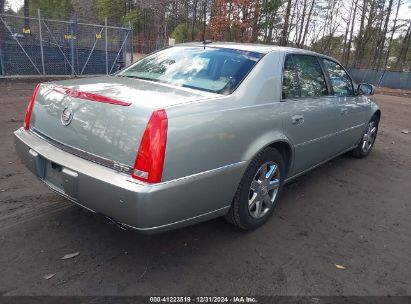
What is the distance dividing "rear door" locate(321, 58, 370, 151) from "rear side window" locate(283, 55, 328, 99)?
0.87 feet

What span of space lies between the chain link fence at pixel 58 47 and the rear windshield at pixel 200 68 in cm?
1067

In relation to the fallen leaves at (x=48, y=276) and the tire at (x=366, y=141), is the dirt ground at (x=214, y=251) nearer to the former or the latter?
the fallen leaves at (x=48, y=276)

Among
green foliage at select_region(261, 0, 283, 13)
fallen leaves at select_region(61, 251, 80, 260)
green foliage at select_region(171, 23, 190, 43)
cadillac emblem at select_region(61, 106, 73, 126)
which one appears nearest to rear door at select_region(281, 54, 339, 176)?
cadillac emblem at select_region(61, 106, 73, 126)

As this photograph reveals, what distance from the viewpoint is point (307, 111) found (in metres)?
3.73

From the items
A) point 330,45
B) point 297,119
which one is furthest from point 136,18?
Result: point 297,119

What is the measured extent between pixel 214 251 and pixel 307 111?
5.82 feet

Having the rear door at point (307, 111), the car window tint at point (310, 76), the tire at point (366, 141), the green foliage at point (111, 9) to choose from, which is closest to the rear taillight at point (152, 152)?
the rear door at point (307, 111)

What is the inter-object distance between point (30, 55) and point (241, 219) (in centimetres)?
1262

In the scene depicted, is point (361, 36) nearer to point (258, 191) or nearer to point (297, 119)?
point (297, 119)

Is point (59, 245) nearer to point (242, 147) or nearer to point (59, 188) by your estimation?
point (59, 188)

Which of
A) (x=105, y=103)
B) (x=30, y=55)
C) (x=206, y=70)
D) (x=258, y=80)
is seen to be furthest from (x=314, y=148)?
(x=30, y=55)

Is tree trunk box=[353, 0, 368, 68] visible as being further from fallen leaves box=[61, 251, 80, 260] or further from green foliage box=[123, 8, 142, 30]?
fallen leaves box=[61, 251, 80, 260]

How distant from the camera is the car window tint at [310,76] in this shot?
3.81m

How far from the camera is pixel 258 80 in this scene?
3.15 m
